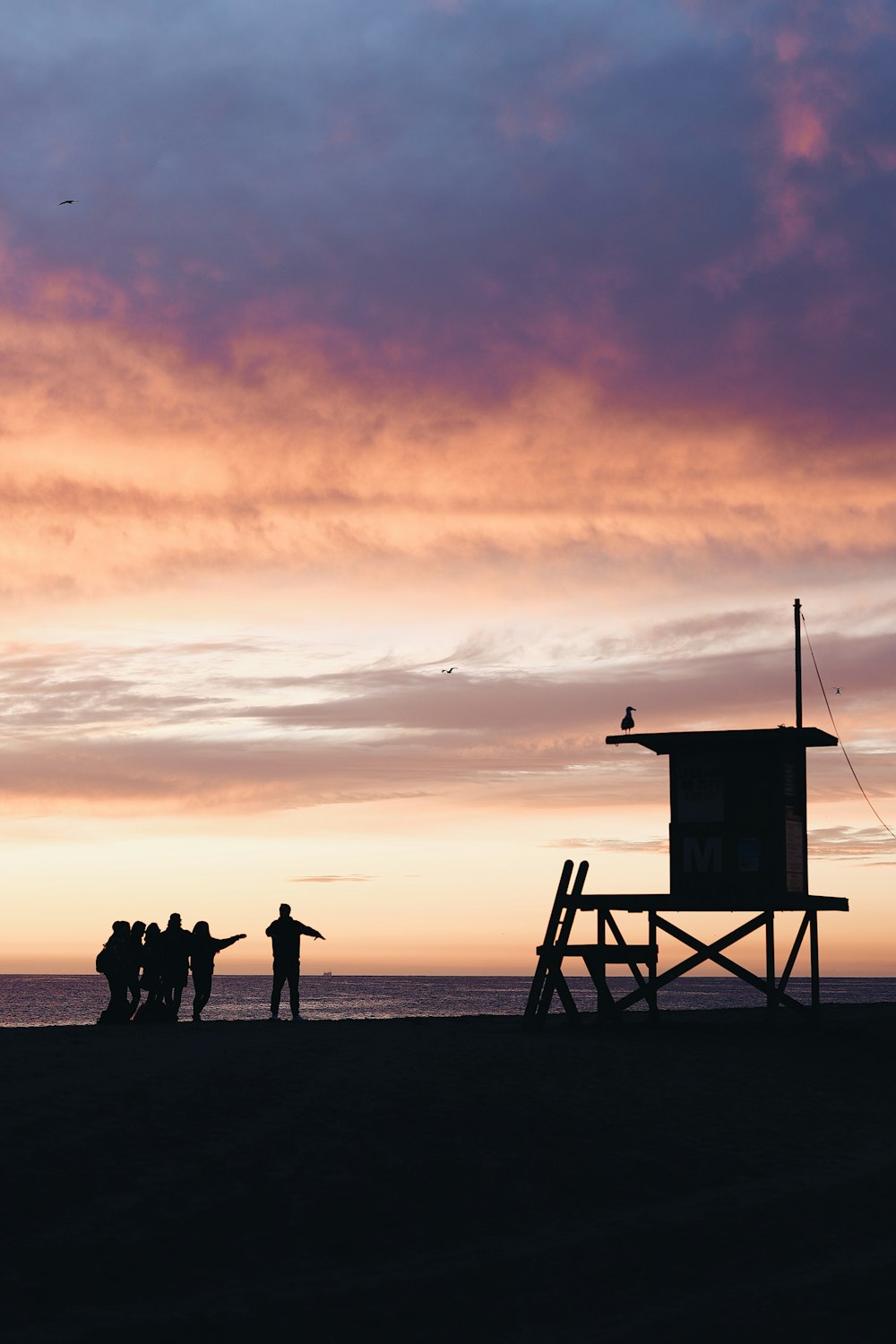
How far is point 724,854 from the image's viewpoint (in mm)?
26219

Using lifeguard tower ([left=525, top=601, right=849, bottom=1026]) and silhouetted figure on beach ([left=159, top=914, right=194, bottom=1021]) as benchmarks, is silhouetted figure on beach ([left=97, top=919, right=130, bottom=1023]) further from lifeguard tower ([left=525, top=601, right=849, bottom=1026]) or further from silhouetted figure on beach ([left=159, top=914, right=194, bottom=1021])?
lifeguard tower ([left=525, top=601, right=849, bottom=1026])

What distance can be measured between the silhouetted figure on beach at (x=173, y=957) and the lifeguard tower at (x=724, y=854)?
20.3 ft

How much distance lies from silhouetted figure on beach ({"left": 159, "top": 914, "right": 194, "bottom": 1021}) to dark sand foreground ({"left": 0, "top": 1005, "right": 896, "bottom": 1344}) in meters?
4.70

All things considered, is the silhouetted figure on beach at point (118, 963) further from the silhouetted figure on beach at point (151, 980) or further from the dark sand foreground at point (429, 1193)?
the dark sand foreground at point (429, 1193)

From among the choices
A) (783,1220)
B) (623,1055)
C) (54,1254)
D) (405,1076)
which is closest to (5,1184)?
(54,1254)

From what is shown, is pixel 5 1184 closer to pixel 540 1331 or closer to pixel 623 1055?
pixel 540 1331

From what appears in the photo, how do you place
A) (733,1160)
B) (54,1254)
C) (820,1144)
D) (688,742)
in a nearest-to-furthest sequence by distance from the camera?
(54,1254), (733,1160), (820,1144), (688,742)

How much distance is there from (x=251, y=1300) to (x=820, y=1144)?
814 centimetres

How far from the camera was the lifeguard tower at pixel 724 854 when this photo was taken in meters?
25.6

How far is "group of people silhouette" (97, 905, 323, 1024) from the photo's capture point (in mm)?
24641

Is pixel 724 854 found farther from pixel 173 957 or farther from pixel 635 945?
pixel 173 957

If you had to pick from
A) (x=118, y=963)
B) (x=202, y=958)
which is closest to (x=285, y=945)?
(x=202, y=958)

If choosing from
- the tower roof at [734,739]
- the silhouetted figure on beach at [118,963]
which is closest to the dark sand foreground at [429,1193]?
the silhouetted figure on beach at [118,963]

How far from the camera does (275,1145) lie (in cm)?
1460
